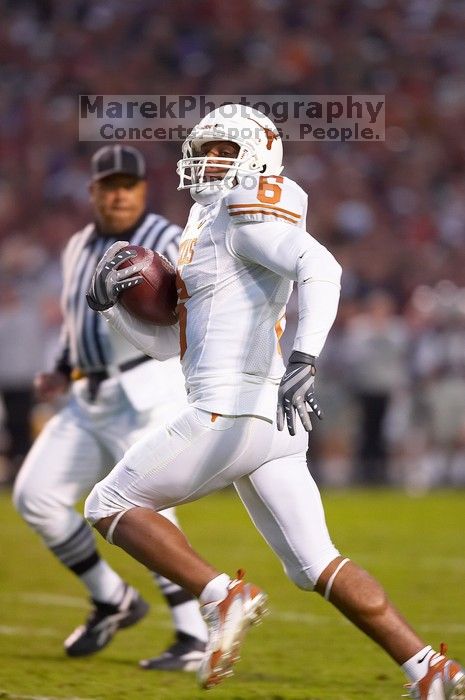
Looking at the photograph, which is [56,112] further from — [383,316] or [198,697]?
[198,697]

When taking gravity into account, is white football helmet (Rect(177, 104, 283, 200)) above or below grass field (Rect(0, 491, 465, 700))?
above

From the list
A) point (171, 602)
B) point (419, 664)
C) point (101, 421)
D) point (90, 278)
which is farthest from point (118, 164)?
point (419, 664)

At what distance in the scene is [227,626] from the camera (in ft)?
10.5

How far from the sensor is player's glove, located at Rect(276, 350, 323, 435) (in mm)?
3121

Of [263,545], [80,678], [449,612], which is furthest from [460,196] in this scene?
[80,678]

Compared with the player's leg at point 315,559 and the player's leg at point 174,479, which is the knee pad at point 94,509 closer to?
the player's leg at point 174,479

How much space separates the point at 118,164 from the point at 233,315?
1691 mm

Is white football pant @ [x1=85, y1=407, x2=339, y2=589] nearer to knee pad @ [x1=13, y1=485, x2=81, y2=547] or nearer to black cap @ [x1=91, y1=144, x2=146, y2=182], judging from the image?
knee pad @ [x1=13, y1=485, x2=81, y2=547]

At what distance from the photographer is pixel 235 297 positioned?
11.1ft

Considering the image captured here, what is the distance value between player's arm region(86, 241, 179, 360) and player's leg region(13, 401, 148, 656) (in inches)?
43.2

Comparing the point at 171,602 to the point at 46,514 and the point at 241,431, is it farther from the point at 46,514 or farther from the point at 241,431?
the point at 241,431

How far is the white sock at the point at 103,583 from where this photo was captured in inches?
186

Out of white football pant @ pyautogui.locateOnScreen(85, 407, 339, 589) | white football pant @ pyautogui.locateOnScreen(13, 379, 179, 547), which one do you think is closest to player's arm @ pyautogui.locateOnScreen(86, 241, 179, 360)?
white football pant @ pyautogui.locateOnScreen(85, 407, 339, 589)

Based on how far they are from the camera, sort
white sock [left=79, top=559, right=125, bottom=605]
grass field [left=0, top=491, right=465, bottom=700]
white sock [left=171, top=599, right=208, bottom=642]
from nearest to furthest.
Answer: grass field [left=0, top=491, right=465, bottom=700], white sock [left=171, top=599, right=208, bottom=642], white sock [left=79, top=559, right=125, bottom=605]
